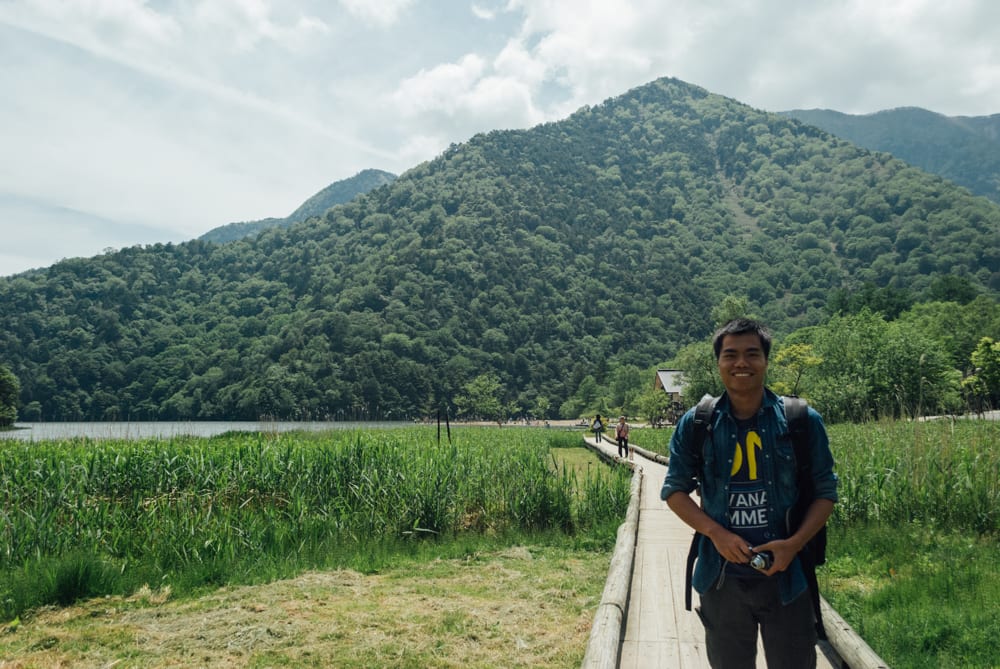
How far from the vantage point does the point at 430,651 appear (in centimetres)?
532

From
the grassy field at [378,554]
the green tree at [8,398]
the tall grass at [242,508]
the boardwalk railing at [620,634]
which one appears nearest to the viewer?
the boardwalk railing at [620,634]

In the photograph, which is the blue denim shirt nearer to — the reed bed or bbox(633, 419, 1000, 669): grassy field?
bbox(633, 419, 1000, 669): grassy field

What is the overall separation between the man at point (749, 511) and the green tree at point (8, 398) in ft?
177

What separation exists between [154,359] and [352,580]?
8012 cm

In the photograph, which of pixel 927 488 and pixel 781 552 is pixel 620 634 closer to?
pixel 781 552

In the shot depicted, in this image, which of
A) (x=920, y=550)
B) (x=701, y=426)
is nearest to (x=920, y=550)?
(x=920, y=550)

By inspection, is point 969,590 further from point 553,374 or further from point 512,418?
point 553,374

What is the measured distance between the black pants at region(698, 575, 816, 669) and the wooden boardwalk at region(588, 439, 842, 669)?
1987mm

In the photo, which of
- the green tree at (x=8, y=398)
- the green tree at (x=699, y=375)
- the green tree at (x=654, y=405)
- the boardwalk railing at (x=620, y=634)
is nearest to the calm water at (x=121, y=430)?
the green tree at (x=8, y=398)

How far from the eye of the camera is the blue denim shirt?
246cm

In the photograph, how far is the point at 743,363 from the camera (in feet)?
8.34

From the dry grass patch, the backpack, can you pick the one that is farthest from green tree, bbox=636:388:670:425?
the backpack

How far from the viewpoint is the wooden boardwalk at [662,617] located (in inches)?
172

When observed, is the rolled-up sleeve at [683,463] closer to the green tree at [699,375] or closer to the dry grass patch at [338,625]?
the dry grass patch at [338,625]
